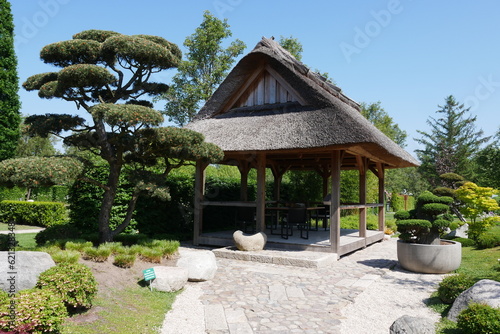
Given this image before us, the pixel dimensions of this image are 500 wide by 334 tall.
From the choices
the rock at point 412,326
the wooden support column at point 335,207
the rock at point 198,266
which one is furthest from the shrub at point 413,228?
the rock at point 198,266

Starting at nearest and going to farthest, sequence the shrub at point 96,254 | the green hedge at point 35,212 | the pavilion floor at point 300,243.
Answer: the shrub at point 96,254 → the pavilion floor at point 300,243 → the green hedge at point 35,212

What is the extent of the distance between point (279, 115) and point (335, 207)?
2.91m

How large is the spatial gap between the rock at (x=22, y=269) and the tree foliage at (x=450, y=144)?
2988 cm

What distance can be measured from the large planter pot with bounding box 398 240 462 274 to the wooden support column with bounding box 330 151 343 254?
6.06ft

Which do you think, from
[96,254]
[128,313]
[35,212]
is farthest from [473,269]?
[35,212]

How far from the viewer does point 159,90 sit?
29.0 feet

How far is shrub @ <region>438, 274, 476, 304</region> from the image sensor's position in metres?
5.24

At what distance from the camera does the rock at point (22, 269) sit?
4359mm

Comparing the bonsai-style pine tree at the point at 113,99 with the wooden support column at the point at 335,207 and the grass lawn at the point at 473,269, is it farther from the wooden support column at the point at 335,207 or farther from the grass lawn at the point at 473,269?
the grass lawn at the point at 473,269

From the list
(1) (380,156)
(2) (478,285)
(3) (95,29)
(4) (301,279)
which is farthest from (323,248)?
(3) (95,29)

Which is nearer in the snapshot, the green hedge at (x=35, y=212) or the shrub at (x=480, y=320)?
the shrub at (x=480, y=320)

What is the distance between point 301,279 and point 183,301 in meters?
2.42

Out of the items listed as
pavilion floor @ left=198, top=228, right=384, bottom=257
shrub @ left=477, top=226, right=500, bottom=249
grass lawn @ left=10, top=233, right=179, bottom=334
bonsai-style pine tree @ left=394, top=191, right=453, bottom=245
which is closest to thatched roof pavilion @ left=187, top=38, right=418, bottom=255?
pavilion floor @ left=198, top=228, right=384, bottom=257

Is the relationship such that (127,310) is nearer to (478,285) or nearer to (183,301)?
(183,301)
